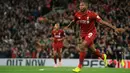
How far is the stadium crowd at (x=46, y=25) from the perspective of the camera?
1313 inches

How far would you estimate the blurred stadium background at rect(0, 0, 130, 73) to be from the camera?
32969mm

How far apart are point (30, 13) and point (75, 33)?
25.1 feet

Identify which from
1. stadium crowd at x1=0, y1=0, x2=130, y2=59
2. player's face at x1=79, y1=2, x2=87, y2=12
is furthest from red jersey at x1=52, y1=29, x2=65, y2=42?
player's face at x1=79, y1=2, x2=87, y2=12

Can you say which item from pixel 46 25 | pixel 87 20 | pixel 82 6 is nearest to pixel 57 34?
pixel 46 25

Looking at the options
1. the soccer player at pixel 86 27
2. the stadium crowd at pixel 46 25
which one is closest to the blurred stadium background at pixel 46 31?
the stadium crowd at pixel 46 25

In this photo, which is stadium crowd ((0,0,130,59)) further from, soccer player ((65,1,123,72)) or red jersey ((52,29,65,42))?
soccer player ((65,1,123,72))

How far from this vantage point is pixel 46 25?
39.1m

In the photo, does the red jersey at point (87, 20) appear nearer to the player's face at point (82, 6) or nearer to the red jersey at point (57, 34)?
the player's face at point (82, 6)

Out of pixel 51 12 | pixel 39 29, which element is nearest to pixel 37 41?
pixel 39 29

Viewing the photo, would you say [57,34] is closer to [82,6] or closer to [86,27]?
[86,27]

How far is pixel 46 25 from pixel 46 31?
1.12 m

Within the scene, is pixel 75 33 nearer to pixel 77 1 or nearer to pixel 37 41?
pixel 37 41

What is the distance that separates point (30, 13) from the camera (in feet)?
138

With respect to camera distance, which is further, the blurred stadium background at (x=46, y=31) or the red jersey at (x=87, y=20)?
the blurred stadium background at (x=46, y=31)
